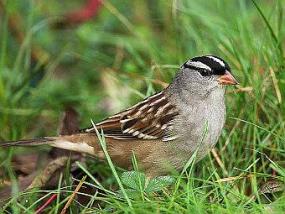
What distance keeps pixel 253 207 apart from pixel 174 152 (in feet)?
2.41

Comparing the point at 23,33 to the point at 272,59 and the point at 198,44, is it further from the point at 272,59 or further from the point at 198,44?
the point at 272,59

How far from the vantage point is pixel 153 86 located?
450 centimetres

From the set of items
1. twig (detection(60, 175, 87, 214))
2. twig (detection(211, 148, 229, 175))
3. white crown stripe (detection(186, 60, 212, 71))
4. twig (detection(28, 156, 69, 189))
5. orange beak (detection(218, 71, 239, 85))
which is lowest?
twig (detection(28, 156, 69, 189))

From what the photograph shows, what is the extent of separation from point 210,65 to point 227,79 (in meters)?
0.11

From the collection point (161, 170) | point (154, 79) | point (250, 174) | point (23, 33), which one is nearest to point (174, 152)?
point (161, 170)

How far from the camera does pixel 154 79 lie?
446 cm

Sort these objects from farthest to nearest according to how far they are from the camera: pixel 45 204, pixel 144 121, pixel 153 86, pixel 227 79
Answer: pixel 153 86
pixel 144 121
pixel 227 79
pixel 45 204

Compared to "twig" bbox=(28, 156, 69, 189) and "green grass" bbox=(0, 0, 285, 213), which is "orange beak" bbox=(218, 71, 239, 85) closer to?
"green grass" bbox=(0, 0, 285, 213)

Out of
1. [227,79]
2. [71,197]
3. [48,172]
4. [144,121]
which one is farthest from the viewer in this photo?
[48,172]

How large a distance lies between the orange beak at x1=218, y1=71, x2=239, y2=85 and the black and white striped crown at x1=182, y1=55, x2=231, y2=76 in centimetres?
2

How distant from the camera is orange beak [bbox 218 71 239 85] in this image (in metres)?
3.75

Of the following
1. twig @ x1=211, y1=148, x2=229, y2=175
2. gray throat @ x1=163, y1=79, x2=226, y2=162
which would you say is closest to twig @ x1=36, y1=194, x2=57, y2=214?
gray throat @ x1=163, y1=79, x2=226, y2=162

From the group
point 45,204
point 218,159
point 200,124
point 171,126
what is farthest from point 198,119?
point 45,204

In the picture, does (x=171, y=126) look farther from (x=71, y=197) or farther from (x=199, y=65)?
(x=71, y=197)
